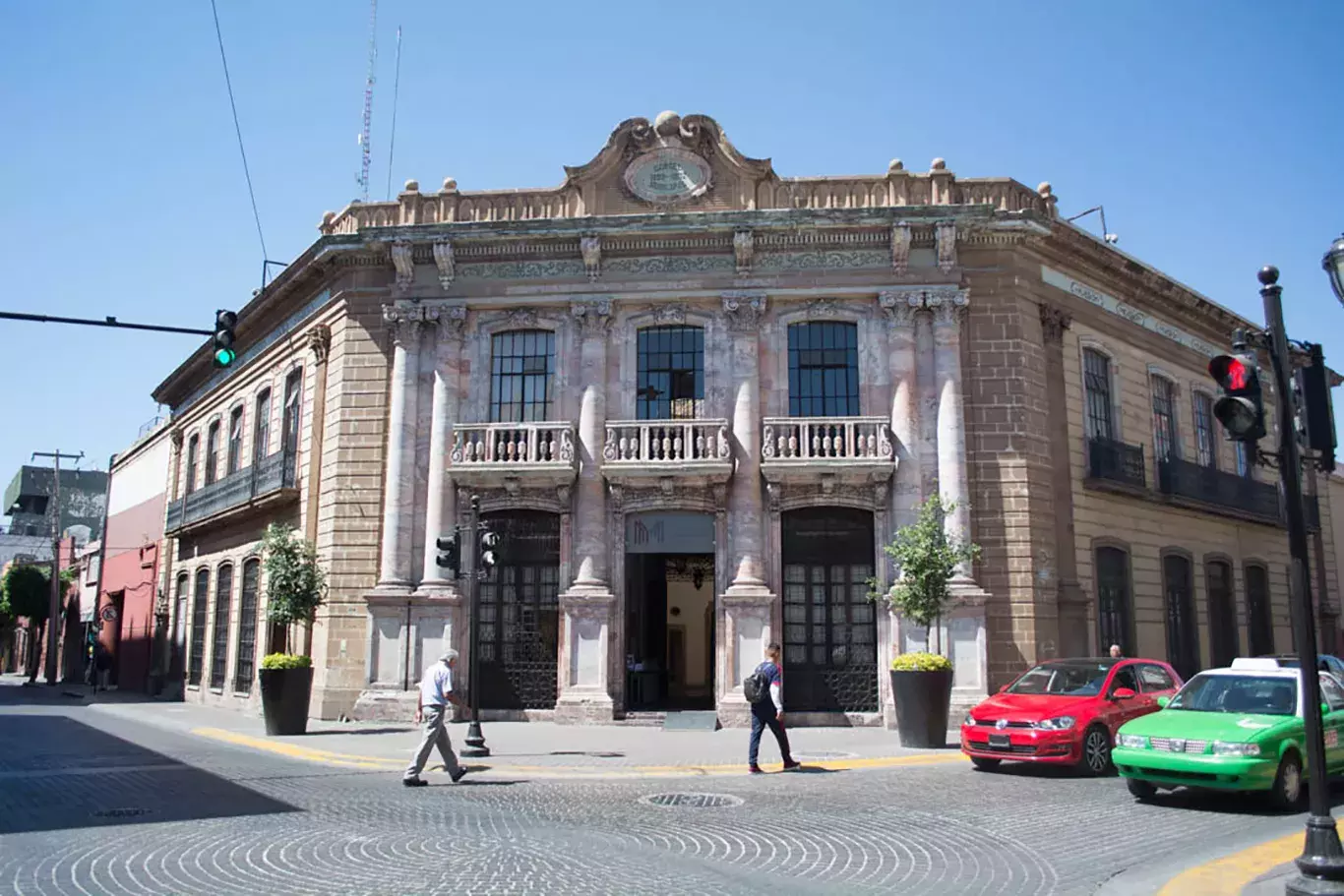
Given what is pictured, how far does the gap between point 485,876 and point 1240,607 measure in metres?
24.7

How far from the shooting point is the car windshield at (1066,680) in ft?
45.5

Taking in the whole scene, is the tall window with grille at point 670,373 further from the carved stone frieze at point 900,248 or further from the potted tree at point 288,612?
the potted tree at point 288,612

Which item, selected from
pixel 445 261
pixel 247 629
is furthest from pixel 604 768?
pixel 247 629

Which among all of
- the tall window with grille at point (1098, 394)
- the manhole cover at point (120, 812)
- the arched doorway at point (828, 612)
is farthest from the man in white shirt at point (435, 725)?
the tall window with grille at point (1098, 394)

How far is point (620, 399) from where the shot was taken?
21.2m

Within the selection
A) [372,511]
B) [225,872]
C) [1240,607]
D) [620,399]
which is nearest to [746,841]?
[225,872]

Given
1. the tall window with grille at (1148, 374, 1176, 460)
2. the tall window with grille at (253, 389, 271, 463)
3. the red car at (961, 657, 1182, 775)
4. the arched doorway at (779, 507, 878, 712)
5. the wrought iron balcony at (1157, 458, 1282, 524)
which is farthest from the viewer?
the tall window with grille at (253, 389, 271, 463)

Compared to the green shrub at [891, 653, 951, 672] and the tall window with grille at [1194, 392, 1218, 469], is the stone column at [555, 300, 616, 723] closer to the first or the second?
the green shrub at [891, 653, 951, 672]

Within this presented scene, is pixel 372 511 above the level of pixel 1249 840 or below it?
above

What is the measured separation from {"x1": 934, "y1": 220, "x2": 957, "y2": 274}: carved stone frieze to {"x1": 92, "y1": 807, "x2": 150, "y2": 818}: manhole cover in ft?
54.0

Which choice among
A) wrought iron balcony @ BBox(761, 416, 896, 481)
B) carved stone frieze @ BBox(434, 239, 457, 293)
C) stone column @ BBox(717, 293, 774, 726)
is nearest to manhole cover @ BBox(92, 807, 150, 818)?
stone column @ BBox(717, 293, 774, 726)

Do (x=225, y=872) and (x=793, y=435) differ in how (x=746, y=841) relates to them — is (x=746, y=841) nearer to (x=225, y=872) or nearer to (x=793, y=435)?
(x=225, y=872)

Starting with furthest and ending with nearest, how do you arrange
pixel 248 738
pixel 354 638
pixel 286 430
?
pixel 286 430 → pixel 354 638 → pixel 248 738

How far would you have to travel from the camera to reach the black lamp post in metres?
7.96
